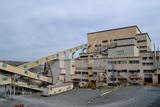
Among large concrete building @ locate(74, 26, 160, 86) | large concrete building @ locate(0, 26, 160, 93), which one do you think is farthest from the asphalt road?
large concrete building @ locate(74, 26, 160, 86)

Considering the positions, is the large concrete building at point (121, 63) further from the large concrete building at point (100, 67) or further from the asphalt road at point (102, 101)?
the asphalt road at point (102, 101)

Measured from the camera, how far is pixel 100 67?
2194 inches

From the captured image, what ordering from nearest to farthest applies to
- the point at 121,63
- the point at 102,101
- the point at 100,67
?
the point at 102,101 < the point at 121,63 < the point at 100,67

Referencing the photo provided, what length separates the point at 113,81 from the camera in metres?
52.4

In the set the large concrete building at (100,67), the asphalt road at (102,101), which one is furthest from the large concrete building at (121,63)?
the asphalt road at (102,101)

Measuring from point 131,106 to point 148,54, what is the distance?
30.2 m

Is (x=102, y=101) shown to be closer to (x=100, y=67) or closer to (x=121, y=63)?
(x=121, y=63)

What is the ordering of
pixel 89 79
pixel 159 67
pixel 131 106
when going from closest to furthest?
pixel 131 106 < pixel 159 67 < pixel 89 79

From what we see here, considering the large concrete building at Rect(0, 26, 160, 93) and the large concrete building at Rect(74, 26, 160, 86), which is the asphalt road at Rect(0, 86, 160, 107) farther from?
the large concrete building at Rect(74, 26, 160, 86)

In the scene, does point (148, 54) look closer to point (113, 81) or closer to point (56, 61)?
point (113, 81)

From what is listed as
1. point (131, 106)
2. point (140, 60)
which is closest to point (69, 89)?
point (140, 60)

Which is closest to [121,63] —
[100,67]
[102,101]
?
[100,67]

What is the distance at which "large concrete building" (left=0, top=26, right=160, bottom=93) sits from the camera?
45469 mm

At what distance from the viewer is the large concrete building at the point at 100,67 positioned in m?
45.5
